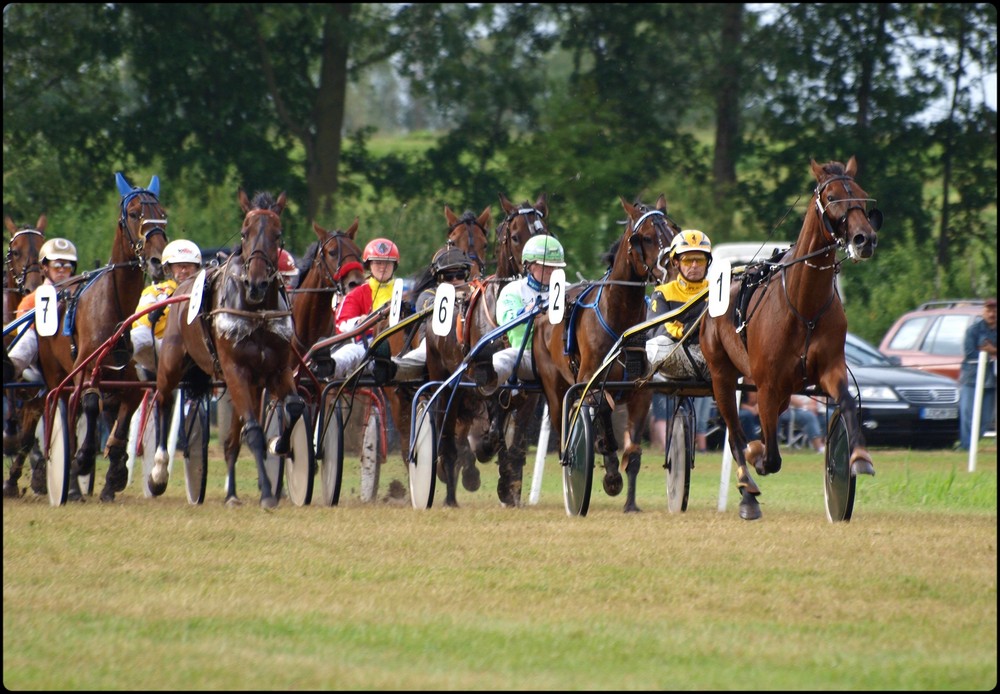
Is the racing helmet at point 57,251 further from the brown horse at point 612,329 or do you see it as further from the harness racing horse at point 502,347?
the brown horse at point 612,329

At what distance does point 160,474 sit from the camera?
12.1 meters

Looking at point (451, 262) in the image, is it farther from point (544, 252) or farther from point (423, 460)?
point (423, 460)

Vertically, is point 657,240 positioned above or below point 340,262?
above

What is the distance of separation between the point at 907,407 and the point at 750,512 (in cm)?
864

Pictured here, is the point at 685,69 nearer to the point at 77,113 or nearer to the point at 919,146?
the point at 919,146

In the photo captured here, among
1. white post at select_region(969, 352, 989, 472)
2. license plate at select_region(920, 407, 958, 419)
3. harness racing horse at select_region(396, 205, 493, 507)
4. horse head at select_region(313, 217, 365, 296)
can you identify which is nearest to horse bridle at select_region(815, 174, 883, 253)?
harness racing horse at select_region(396, 205, 493, 507)

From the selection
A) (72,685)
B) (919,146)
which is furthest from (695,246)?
(919,146)

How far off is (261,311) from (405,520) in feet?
5.65

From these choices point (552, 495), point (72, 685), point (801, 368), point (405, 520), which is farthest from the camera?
point (552, 495)

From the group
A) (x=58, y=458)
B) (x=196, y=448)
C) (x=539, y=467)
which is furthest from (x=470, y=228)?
(x=58, y=458)

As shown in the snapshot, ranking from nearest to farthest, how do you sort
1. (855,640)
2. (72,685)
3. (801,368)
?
(72,685)
(855,640)
(801,368)

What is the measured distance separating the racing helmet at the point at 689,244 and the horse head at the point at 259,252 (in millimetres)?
2541

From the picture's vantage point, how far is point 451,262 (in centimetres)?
1373

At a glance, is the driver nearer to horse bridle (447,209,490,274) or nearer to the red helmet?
horse bridle (447,209,490,274)
